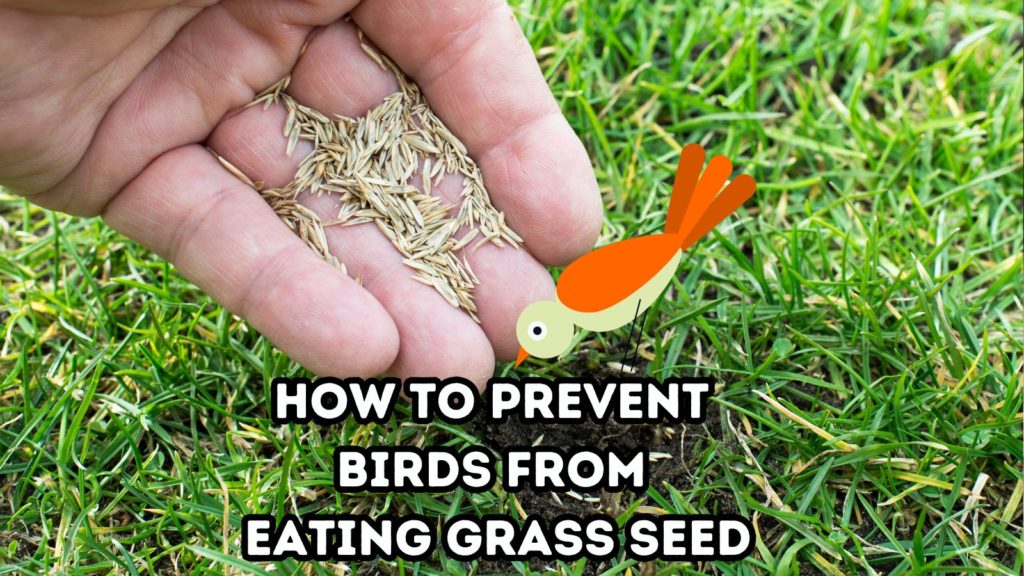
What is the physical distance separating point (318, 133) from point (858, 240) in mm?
1454

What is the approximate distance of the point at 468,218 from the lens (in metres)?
2.30

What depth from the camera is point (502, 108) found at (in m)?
2.35

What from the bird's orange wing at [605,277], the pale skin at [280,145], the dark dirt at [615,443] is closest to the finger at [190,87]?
the pale skin at [280,145]

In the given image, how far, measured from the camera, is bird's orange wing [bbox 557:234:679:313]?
82.7 inches

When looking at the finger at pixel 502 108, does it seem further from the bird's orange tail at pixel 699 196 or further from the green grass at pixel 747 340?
the green grass at pixel 747 340

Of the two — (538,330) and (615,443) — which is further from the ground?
(538,330)

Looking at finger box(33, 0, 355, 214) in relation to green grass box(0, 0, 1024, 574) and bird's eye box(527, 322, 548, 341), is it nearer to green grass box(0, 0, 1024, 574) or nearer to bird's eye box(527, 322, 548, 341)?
green grass box(0, 0, 1024, 574)

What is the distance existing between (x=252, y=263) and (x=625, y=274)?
0.81 meters

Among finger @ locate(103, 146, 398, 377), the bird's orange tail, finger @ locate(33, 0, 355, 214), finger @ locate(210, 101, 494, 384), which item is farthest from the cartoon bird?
finger @ locate(33, 0, 355, 214)

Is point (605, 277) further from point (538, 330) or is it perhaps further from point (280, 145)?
point (280, 145)

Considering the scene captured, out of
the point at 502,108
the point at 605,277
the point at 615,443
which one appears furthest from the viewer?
the point at 502,108

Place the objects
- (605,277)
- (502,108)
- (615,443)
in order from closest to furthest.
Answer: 1. (605,277)
2. (615,443)
3. (502,108)

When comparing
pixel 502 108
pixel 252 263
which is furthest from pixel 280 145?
pixel 502 108

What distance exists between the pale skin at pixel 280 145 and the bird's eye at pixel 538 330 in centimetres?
8
